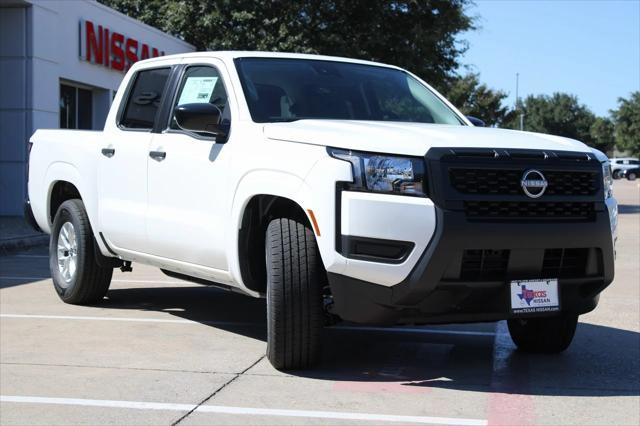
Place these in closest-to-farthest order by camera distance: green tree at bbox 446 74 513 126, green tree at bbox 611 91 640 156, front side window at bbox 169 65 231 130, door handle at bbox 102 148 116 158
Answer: front side window at bbox 169 65 231 130 < door handle at bbox 102 148 116 158 < green tree at bbox 446 74 513 126 < green tree at bbox 611 91 640 156

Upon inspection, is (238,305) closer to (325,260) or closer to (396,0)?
(325,260)

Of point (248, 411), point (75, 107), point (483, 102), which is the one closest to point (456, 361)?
point (248, 411)

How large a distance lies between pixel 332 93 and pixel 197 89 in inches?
39.6

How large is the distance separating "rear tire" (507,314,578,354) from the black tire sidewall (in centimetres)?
359

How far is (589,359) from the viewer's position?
5.91m

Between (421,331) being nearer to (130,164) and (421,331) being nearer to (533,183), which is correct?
(533,183)

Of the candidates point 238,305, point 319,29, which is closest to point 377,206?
point 238,305

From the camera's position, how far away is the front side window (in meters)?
6.04

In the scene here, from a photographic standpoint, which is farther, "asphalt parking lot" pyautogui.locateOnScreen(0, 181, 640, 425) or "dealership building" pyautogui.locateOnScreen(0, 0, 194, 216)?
"dealership building" pyautogui.locateOnScreen(0, 0, 194, 216)

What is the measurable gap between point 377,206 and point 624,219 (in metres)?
18.9

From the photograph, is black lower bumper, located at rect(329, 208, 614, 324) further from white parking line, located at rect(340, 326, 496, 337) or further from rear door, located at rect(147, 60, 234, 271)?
white parking line, located at rect(340, 326, 496, 337)

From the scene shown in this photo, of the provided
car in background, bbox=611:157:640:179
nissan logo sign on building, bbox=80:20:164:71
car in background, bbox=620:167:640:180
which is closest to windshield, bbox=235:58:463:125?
nissan logo sign on building, bbox=80:20:164:71

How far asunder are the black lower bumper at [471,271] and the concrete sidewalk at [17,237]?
8500mm

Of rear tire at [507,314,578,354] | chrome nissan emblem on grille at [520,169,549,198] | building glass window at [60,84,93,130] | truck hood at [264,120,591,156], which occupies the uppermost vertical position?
building glass window at [60,84,93,130]
